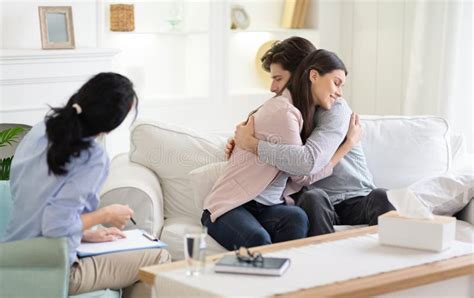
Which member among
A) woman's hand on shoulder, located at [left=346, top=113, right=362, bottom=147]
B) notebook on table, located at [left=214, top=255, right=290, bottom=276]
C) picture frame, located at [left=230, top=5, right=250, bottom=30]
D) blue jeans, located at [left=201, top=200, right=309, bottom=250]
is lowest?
blue jeans, located at [left=201, top=200, right=309, bottom=250]

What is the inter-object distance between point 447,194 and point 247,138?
32.4 inches

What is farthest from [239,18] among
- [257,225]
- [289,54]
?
[257,225]

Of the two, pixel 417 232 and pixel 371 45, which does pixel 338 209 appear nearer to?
pixel 417 232

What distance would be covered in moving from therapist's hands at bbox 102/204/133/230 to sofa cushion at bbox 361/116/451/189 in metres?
1.35

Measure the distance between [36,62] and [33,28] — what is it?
13.0 inches

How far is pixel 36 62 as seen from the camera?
14.1 feet

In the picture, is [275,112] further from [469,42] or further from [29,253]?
[469,42]

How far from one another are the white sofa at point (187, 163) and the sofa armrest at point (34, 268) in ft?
2.23

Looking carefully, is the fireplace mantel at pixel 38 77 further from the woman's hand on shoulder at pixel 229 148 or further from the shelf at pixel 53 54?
the woman's hand on shoulder at pixel 229 148

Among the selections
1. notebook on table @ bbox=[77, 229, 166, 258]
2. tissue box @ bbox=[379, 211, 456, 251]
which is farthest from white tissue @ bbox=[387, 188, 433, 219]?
notebook on table @ bbox=[77, 229, 166, 258]

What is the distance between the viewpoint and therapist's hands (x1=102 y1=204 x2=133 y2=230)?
2.71 m

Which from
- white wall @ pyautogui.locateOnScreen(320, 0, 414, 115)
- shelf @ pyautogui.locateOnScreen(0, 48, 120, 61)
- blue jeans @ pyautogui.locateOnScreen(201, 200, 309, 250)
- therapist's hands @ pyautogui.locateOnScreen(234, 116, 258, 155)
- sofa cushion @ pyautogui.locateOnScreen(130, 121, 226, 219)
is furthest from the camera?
white wall @ pyautogui.locateOnScreen(320, 0, 414, 115)

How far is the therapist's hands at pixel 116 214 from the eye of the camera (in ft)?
8.89

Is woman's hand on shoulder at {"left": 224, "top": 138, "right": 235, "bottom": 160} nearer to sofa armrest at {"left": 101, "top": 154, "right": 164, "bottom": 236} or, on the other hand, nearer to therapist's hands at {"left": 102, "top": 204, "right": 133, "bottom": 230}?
sofa armrest at {"left": 101, "top": 154, "right": 164, "bottom": 236}
